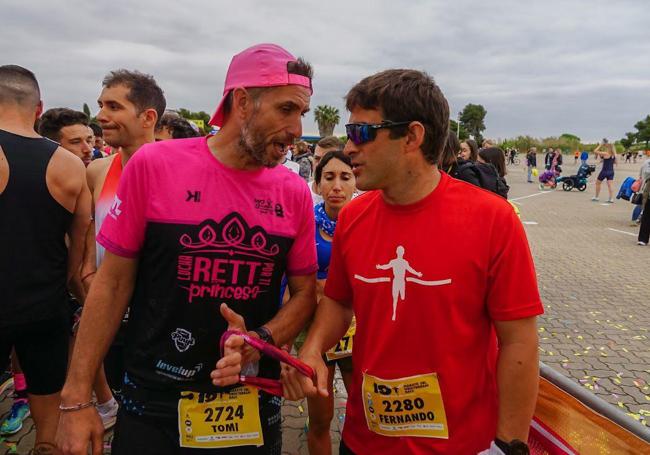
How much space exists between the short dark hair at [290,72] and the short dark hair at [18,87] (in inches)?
58.5

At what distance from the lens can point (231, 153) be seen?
185cm

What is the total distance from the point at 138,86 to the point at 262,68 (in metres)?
1.83

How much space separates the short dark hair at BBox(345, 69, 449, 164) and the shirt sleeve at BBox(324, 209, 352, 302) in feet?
1.52

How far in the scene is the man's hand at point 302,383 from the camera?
1708 millimetres

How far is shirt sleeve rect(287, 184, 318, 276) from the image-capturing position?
1979mm

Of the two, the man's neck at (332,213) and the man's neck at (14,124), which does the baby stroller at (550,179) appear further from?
the man's neck at (14,124)

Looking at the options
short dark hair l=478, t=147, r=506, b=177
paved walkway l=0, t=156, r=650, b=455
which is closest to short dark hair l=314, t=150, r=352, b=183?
paved walkway l=0, t=156, r=650, b=455

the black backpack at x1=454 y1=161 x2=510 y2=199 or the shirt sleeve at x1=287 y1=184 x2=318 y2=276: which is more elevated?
the black backpack at x1=454 y1=161 x2=510 y2=199

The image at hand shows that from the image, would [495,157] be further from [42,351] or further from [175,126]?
[42,351]

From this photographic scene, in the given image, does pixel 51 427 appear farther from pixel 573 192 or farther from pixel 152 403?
pixel 573 192

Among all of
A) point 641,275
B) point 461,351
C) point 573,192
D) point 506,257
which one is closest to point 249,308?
point 461,351

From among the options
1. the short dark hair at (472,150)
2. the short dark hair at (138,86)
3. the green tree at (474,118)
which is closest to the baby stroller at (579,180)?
the short dark hair at (472,150)

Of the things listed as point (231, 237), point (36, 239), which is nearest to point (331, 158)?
point (231, 237)

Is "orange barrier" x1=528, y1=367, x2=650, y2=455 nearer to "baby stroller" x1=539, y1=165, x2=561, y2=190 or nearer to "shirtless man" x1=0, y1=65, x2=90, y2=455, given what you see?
"shirtless man" x1=0, y1=65, x2=90, y2=455
